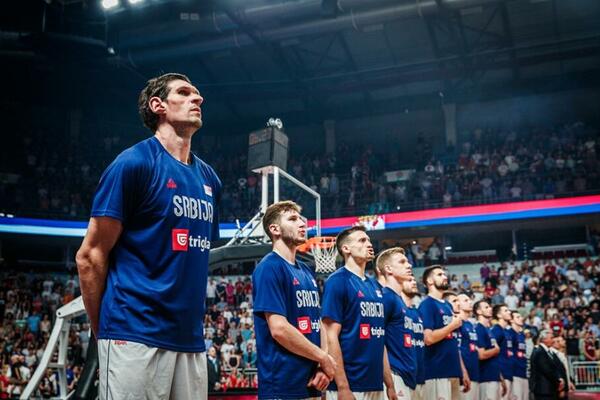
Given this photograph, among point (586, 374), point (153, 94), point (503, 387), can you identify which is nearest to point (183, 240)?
point (153, 94)

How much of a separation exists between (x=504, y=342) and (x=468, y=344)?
205 cm

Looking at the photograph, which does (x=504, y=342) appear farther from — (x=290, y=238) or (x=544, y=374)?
(x=290, y=238)

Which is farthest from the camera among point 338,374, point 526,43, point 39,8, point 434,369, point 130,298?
point 526,43

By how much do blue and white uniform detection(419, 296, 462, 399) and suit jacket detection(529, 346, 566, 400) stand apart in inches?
166

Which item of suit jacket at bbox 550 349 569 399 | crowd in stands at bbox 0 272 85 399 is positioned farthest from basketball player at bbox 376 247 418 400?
crowd in stands at bbox 0 272 85 399

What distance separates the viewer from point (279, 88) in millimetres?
24000

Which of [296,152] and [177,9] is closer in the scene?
[177,9]

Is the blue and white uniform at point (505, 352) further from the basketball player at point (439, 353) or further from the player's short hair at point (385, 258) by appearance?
the player's short hair at point (385, 258)

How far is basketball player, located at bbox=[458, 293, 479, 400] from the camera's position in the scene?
A: 8977 millimetres

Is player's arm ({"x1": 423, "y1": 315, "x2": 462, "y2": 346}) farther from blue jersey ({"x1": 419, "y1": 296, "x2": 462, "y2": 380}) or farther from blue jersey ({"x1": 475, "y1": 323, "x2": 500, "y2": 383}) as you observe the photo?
blue jersey ({"x1": 475, "y1": 323, "x2": 500, "y2": 383})

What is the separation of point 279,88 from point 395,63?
4498mm

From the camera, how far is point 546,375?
10.9 meters

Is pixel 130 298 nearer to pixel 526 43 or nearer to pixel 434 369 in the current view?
pixel 434 369

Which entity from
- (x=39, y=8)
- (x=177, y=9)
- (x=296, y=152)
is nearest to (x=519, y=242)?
(x=296, y=152)
